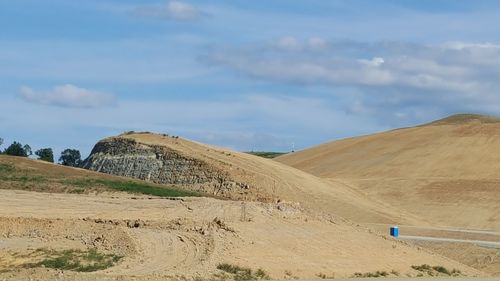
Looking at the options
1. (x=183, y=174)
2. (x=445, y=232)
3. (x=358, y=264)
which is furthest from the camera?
(x=183, y=174)

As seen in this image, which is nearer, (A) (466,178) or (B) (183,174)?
(B) (183,174)

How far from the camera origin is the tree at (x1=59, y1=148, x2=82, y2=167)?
284 ft

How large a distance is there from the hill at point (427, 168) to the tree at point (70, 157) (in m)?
25.8

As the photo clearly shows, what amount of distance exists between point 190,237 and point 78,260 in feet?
18.4

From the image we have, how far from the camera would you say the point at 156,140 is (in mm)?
68812

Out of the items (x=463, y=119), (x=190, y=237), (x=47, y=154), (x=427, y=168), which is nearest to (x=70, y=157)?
(x=47, y=154)

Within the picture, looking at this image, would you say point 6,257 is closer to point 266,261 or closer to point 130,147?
point 266,261

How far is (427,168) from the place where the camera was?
297 feet

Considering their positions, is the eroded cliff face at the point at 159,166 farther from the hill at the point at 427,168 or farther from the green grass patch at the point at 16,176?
the hill at the point at 427,168

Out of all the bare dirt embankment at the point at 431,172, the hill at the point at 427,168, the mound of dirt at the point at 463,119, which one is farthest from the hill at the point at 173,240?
A: the mound of dirt at the point at 463,119

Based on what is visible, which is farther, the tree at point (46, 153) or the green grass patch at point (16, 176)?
the tree at point (46, 153)

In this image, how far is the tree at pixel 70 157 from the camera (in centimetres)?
8644

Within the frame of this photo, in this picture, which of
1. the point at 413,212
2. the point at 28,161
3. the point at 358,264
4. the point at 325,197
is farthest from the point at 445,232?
the point at 28,161

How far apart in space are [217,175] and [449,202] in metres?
23.6
